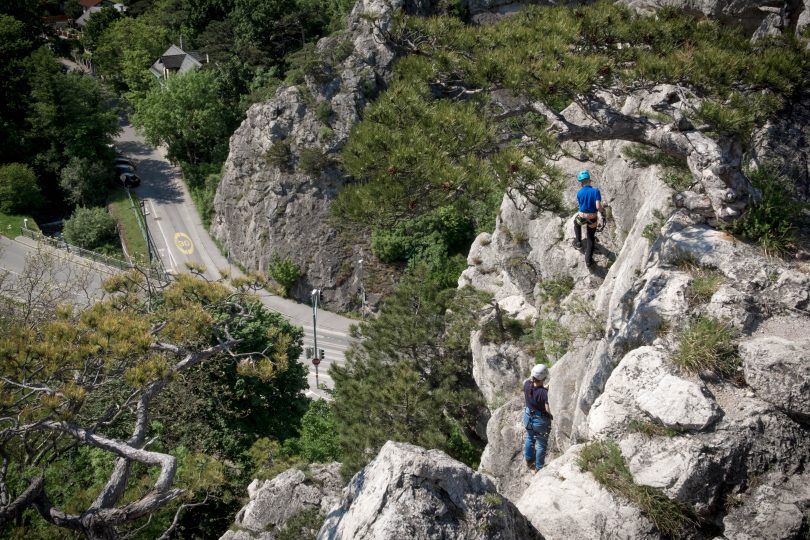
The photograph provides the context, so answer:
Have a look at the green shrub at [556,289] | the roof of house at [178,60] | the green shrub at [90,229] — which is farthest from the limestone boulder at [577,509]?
the roof of house at [178,60]

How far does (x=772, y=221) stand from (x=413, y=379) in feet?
31.7

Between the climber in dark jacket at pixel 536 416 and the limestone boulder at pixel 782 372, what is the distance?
11.1 ft

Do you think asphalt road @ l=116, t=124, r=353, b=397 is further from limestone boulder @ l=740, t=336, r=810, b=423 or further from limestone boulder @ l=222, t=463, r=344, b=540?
limestone boulder @ l=740, t=336, r=810, b=423

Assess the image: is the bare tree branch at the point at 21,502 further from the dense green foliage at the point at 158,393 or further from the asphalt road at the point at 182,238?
the asphalt road at the point at 182,238

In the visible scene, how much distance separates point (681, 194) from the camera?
38.5 feet

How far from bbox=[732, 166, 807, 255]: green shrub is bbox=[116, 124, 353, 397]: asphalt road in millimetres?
30144

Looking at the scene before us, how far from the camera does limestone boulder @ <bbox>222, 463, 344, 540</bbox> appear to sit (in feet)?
48.9

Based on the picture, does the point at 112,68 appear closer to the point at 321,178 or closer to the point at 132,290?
the point at 321,178

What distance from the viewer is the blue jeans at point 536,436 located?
462 inches

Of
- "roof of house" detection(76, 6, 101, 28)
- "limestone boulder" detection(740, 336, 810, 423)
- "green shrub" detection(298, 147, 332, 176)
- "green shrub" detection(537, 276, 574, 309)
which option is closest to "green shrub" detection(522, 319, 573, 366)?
"green shrub" detection(537, 276, 574, 309)

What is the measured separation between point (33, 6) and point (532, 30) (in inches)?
2650

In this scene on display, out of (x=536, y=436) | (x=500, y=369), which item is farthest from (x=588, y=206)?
(x=536, y=436)

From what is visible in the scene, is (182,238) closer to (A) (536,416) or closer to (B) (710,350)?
(A) (536,416)

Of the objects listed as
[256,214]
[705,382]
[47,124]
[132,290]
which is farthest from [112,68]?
[705,382]
